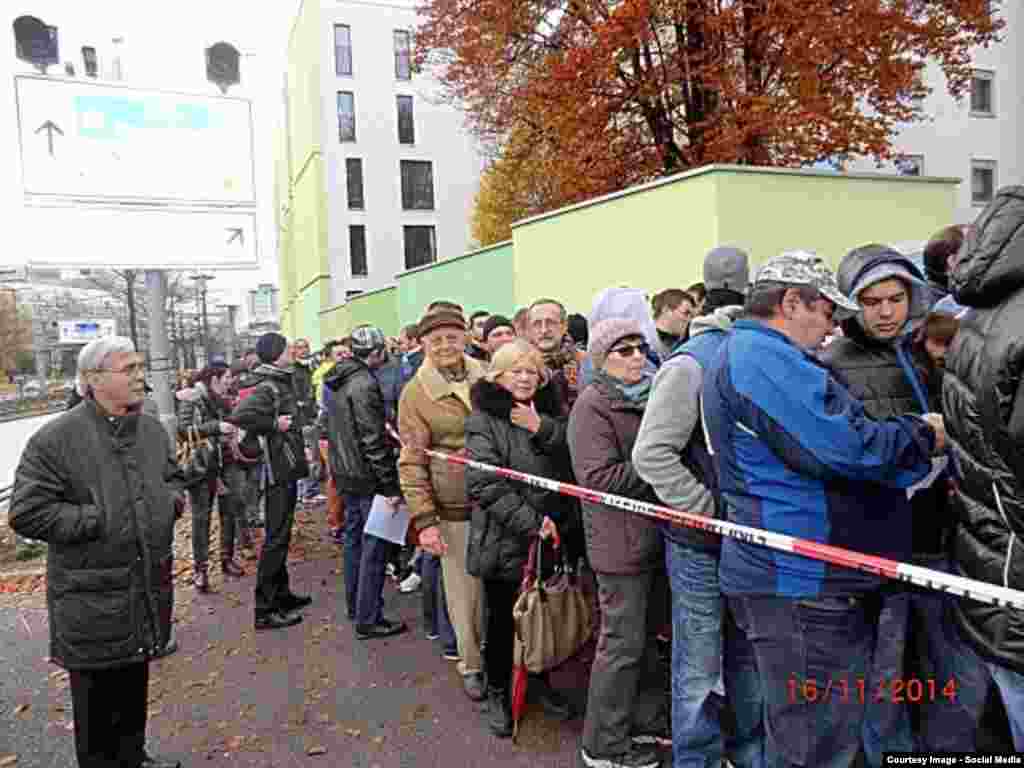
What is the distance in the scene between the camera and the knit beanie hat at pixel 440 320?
4219 millimetres

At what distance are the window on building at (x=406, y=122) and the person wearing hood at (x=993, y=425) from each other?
42.8m

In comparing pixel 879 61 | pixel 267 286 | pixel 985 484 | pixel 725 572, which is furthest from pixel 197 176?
pixel 267 286

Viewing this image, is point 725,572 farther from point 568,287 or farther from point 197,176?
point 568,287

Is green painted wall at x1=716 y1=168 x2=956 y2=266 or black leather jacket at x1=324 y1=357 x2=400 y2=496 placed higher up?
green painted wall at x1=716 y1=168 x2=956 y2=266

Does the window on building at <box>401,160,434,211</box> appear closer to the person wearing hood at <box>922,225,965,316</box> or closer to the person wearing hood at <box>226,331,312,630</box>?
the person wearing hood at <box>226,331,312,630</box>

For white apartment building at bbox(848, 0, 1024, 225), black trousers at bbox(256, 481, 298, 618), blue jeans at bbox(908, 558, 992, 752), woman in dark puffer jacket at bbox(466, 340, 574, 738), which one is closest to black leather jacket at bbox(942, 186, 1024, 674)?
blue jeans at bbox(908, 558, 992, 752)

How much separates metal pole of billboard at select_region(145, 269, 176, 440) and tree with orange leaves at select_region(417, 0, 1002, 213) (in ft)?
28.5

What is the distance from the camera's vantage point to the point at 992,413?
5.88 ft

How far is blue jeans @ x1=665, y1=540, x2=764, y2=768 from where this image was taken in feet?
9.77

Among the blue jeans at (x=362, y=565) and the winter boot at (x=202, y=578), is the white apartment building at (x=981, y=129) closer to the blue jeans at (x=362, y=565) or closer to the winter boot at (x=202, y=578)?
the blue jeans at (x=362, y=565)

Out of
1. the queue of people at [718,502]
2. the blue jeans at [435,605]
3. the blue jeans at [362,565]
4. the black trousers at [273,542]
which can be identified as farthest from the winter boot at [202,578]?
the queue of people at [718,502]

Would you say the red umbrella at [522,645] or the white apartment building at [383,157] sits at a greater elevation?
the white apartment building at [383,157]

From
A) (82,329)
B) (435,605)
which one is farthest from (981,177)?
(82,329)
